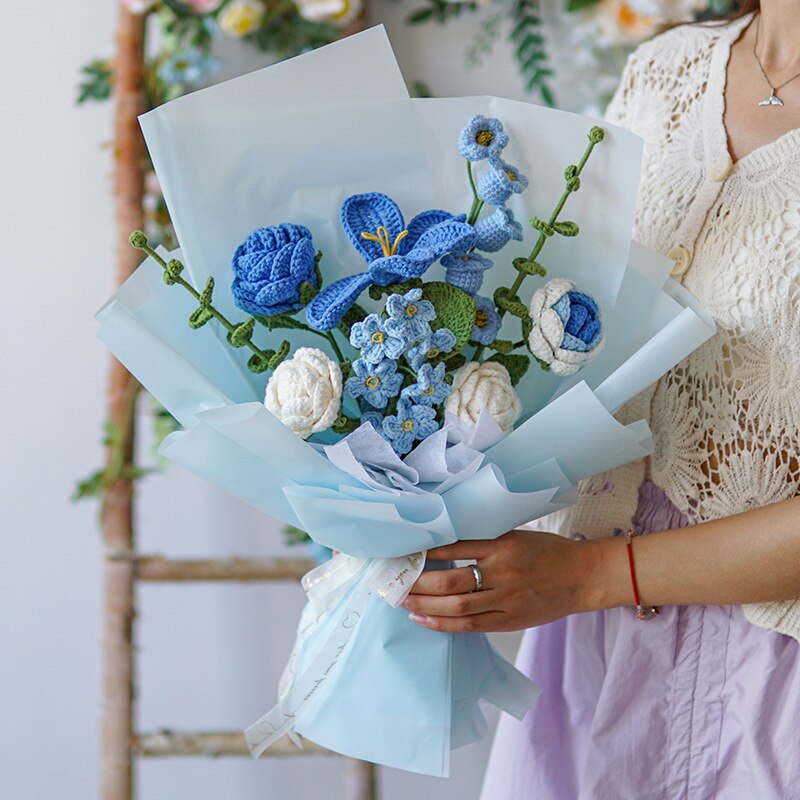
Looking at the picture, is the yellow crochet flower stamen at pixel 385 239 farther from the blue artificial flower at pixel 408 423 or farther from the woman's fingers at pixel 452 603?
the woman's fingers at pixel 452 603

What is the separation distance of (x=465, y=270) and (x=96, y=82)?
39.4 inches

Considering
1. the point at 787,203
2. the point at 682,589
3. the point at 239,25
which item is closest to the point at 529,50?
the point at 239,25

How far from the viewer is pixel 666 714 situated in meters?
0.86

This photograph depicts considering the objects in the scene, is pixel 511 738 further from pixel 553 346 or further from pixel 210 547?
pixel 210 547

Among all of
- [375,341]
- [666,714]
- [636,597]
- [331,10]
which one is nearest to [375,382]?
[375,341]

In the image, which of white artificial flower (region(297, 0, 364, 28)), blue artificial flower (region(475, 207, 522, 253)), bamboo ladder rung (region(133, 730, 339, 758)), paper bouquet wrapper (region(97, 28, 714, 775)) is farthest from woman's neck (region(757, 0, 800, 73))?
bamboo ladder rung (region(133, 730, 339, 758))

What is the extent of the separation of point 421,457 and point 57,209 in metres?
1.03

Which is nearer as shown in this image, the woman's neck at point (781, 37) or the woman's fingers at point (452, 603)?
the woman's fingers at point (452, 603)

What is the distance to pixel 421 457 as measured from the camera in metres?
0.70

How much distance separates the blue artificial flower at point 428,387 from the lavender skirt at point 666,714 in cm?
31

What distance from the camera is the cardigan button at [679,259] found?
843mm

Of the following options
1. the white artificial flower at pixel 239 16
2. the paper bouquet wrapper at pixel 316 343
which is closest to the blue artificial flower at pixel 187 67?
the white artificial flower at pixel 239 16

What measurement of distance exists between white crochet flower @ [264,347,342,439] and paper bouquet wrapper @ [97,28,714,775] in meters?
0.02

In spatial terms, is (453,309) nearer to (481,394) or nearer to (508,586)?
(481,394)
